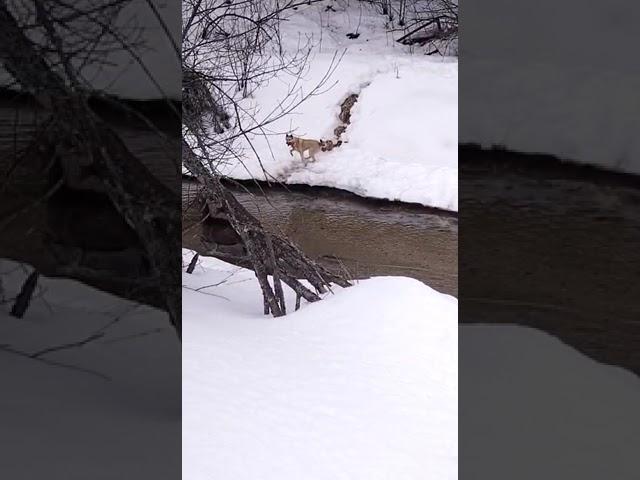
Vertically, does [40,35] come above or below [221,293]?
above

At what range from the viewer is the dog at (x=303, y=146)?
5.41m

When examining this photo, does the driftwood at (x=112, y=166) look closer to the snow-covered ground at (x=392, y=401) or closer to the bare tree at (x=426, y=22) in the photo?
the snow-covered ground at (x=392, y=401)

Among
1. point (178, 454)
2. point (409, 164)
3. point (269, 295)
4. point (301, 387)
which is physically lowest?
point (409, 164)

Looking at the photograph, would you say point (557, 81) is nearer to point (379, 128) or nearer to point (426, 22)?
point (379, 128)

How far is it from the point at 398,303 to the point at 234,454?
1102mm

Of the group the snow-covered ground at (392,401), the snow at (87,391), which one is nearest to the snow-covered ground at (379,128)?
the snow-covered ground at (392,401)

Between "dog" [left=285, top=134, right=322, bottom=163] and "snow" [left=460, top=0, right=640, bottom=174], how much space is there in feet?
6.67

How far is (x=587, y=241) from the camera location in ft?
8.96

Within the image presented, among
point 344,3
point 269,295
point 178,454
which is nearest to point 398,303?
point 269,295

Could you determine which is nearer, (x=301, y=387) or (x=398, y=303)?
(x=301, y=387)

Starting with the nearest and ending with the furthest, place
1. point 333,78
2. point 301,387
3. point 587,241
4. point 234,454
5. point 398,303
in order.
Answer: point 234,454, point 301,387, point 398,303, point 587,241, point 333,78

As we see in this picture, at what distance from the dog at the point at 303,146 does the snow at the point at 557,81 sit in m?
2.03

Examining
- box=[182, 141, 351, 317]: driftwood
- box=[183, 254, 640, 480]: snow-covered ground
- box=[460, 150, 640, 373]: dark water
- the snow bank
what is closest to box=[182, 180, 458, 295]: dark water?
box=[460, 150, 640, 373]: dark water

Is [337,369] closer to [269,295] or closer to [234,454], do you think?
[234,454]
